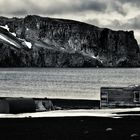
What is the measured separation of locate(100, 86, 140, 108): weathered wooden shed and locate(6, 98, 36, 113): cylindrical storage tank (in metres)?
7.43

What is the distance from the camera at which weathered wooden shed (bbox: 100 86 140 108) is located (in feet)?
119

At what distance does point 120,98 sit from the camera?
120 ft
